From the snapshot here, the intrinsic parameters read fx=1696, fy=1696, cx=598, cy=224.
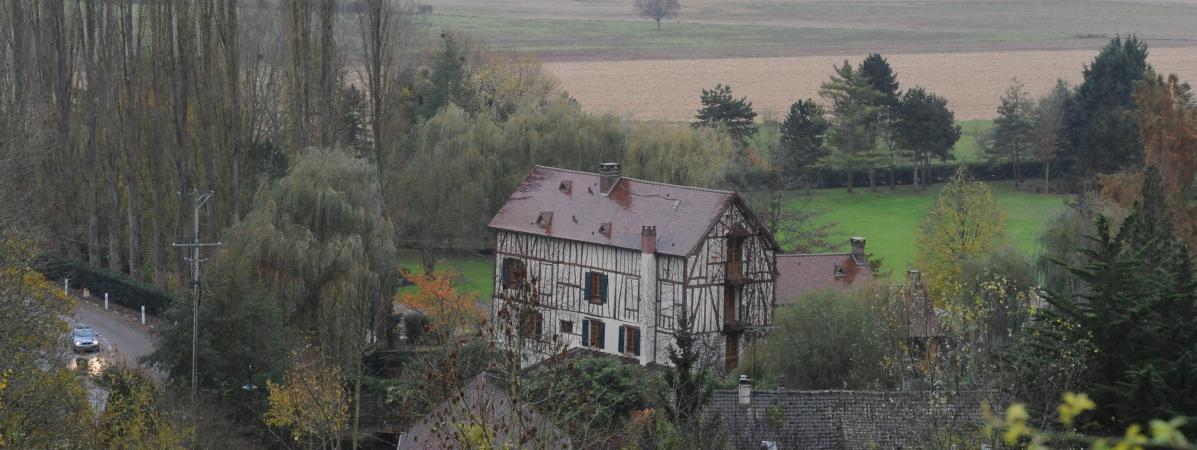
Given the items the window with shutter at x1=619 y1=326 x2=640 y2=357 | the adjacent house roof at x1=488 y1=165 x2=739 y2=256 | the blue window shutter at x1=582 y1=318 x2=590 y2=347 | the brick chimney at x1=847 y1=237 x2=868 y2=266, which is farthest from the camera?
the brick chimney at x1=847 y1=237 x2=868 y2=266

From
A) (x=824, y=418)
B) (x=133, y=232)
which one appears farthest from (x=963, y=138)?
(x=824, y=418)

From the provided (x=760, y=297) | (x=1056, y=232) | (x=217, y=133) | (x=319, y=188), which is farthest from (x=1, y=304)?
(x=1056, y=232)

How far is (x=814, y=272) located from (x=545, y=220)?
846cm

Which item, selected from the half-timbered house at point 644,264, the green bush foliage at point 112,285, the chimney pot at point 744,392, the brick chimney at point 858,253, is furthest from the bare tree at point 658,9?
the chimney pot at point 744,392

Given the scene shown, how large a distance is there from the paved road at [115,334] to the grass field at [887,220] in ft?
38.3

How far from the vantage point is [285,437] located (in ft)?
131

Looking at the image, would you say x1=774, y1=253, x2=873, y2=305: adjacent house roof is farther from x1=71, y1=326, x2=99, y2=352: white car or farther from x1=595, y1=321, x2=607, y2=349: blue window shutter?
x1=71, y1=326, x2=99, y2=352: white car

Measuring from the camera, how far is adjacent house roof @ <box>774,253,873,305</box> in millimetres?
50219

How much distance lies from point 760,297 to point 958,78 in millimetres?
84865

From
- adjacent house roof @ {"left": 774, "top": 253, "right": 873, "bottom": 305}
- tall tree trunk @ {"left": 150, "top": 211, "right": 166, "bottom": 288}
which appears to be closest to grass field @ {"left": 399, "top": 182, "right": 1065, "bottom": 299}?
tall tree trunk @ {"left": 150, "top": 211, "right": 166, "bottom": 288}

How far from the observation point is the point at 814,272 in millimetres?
51500

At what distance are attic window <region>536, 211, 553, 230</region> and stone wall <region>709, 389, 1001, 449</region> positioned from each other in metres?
15.5

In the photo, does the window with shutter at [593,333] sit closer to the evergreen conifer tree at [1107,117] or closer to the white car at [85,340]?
the white car at [85,340]

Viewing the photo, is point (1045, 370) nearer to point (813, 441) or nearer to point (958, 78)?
point (813, 441)
